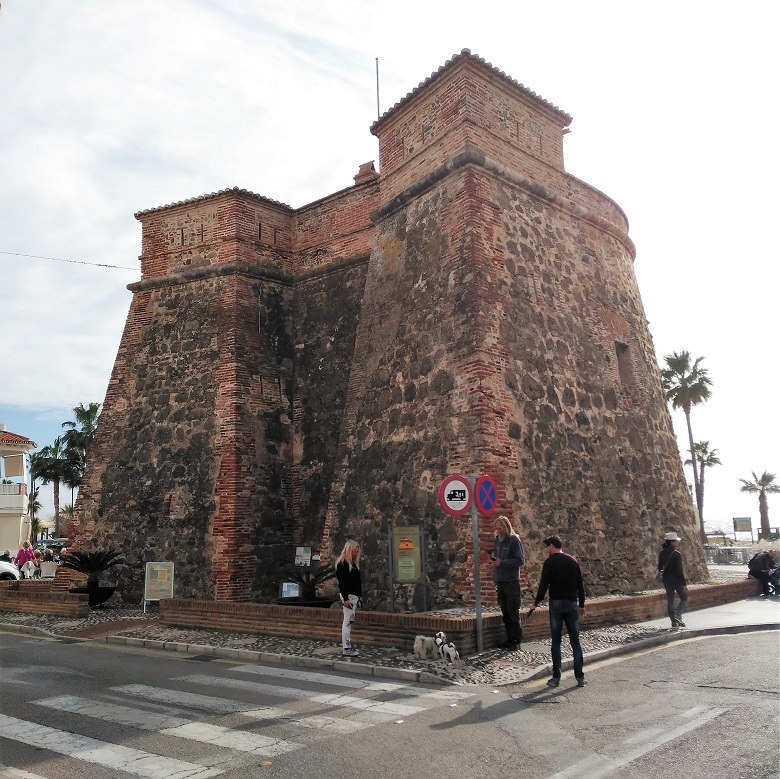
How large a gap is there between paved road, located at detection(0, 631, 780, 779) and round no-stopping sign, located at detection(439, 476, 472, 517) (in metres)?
2.40

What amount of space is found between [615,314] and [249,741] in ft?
41.4

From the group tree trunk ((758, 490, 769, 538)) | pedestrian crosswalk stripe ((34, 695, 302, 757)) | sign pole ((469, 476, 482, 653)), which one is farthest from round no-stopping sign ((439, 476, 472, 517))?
tree trunk ((758, 490, 769, 538))

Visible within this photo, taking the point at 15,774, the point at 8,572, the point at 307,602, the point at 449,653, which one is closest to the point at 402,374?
the point at 307,602

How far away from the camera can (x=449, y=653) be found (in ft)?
27.3

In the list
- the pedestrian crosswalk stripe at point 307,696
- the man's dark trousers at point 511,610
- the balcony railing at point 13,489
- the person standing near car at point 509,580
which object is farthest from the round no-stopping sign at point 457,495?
the balcony railing at point 13,489

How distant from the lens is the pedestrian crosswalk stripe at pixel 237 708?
6.04 metres

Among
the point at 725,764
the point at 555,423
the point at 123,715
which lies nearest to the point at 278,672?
the point at 123,715

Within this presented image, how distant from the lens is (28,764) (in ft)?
16.8

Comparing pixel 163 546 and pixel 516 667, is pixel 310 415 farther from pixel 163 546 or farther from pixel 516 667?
pixel 516 667

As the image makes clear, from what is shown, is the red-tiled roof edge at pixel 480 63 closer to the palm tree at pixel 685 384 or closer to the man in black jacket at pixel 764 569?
the man in black jacket at pixel 764 569

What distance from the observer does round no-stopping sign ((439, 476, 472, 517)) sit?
930cm

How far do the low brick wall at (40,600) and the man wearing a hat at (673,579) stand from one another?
10689 millimetres

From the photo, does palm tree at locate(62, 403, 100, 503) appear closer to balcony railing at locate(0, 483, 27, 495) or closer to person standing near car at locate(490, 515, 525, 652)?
balcony railing at locate(0, 483, 27, 495)

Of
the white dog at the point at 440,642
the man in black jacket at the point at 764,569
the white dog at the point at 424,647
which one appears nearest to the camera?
the white dog at the point at 440,642
